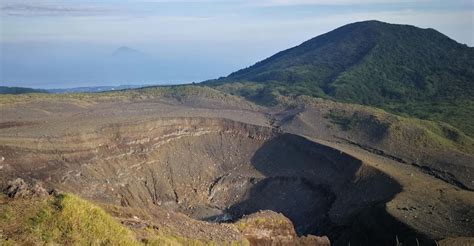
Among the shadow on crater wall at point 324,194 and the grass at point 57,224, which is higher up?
the grass at point 57,224

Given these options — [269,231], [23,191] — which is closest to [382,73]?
[269,231]

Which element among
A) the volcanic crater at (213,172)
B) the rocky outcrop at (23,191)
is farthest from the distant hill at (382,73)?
the rocky outcrop at (23,191)

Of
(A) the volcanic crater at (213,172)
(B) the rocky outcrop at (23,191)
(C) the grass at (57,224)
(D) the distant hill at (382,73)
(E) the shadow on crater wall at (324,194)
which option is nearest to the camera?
(C) the grass at (57,224)

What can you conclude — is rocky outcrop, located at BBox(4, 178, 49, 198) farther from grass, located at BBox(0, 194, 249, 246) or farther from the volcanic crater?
the volcanic crater

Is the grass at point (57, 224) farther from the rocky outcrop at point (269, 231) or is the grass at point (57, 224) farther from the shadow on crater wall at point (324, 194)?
the shadow on crater wall at point (324, 194)

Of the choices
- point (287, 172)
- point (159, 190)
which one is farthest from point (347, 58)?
point (159, 190)

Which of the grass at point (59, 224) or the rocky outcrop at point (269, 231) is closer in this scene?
the grass at point (59, 224)

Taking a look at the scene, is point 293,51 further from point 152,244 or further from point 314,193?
point 152,244

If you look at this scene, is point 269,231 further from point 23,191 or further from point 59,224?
point 59,224
